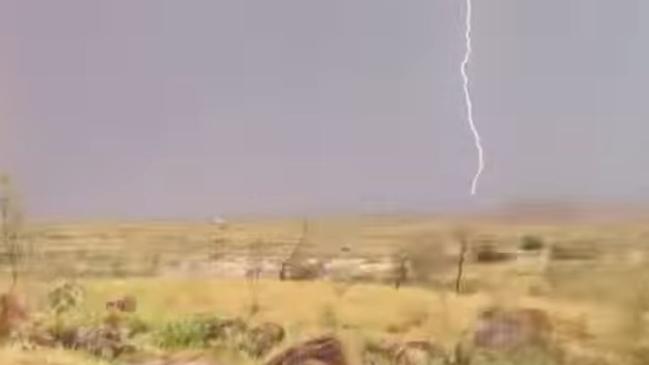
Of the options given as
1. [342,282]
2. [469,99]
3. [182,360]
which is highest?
[469,99]

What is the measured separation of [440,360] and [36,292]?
0.64 meters

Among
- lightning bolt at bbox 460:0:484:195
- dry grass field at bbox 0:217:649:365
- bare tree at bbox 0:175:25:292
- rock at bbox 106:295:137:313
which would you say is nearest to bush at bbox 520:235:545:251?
dry grass field at bbox 0:217:649:365

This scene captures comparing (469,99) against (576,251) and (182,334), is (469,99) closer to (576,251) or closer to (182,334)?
(576,251)

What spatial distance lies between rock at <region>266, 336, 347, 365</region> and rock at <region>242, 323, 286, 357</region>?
21 millimetres

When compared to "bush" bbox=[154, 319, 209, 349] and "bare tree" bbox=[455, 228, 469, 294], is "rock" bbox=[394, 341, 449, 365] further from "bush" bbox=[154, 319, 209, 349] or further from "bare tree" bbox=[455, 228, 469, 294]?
"bush" bbox=[154, 319, 209, 349]

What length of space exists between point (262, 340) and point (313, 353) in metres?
0.08

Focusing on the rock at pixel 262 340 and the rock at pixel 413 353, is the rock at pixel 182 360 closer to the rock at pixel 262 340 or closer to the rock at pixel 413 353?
the rock at pixel 262 340

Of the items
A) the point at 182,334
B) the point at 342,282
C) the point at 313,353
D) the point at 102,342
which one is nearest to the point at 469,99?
the point at 342,282

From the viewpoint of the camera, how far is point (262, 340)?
1.67m

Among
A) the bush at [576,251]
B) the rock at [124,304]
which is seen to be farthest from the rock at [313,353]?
the bush at [576,251]

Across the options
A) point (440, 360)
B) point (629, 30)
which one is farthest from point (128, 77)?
point (629, 30)

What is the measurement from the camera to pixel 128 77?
1765 millimetres

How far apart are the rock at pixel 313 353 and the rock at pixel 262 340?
2 cm

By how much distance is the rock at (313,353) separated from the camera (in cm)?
166
